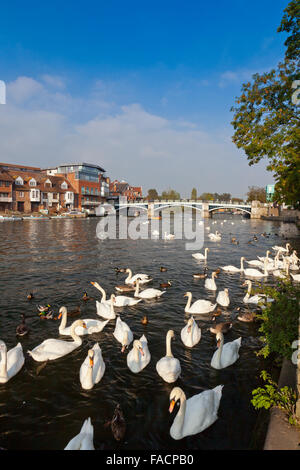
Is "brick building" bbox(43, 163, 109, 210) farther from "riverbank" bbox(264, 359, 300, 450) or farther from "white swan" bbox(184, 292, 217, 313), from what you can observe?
"riverbank" bbox(264, 359, 300, 450)

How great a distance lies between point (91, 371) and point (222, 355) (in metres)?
3.70

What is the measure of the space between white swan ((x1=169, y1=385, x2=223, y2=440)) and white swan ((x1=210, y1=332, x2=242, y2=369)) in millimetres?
1738

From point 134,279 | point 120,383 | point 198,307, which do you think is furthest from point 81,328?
point 134,279

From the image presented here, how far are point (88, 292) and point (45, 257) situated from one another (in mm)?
10725

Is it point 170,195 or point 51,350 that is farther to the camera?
point 170,195

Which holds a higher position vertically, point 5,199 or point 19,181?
point 19,181

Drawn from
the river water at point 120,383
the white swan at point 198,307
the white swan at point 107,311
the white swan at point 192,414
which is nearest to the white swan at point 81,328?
the river water at point 120,383

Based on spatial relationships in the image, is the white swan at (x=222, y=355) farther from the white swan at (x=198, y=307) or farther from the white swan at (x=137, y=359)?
the white swan at (x=198, y=307)

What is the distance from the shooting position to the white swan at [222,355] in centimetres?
744

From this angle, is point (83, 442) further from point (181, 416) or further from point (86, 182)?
point (86, 182)

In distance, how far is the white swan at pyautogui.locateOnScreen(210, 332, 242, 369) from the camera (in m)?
7.44

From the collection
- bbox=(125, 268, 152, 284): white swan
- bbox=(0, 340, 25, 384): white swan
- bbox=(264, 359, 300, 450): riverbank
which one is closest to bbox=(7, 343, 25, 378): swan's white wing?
bbox=(0, 340, 25, 384): white swan

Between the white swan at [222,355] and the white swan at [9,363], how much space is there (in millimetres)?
5470

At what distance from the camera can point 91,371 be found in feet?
21.9
